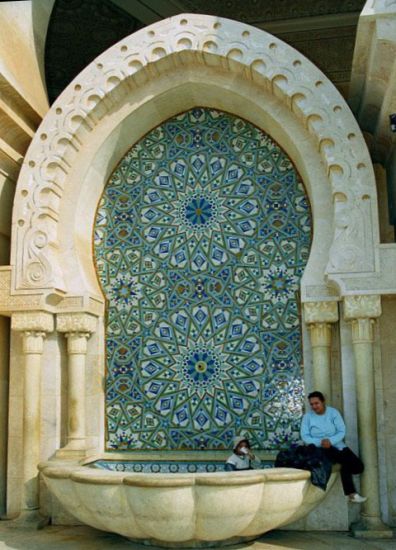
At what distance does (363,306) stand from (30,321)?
2.57m

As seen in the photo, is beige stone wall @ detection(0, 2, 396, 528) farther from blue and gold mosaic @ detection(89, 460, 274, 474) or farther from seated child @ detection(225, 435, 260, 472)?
seated child @ detection(225, 435, 260, 472)

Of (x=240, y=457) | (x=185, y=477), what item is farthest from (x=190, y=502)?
(x=240, y=457)

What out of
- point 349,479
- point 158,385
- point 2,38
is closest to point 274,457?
point 349,479

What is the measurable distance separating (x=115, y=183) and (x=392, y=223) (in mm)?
2399

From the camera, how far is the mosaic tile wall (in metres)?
5.64

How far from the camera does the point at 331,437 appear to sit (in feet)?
16.2

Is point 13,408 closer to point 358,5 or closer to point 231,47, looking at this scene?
point 231,47

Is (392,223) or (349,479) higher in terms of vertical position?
(392,223)

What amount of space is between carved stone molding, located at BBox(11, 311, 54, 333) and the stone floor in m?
1.52

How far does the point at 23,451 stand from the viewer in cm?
548

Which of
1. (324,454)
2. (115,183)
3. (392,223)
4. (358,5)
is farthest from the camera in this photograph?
(358,5)

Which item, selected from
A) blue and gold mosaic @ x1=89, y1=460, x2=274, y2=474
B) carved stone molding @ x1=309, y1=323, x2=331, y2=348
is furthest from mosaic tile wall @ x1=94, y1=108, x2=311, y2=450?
carved stone molding @ x1=309, y1=323, x2=331, y2=348

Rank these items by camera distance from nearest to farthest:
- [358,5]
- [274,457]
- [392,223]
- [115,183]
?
[274,457], [392,223], [115,183], [358,5]

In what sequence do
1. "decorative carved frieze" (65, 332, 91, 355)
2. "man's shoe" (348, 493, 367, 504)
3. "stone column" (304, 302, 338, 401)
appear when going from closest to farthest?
A: "man's shoe" (348, 493, 367, 504) < "stone column" (304, 302, 338, 401) < "decorative carved frieze" (65, 332, 91, 355)
